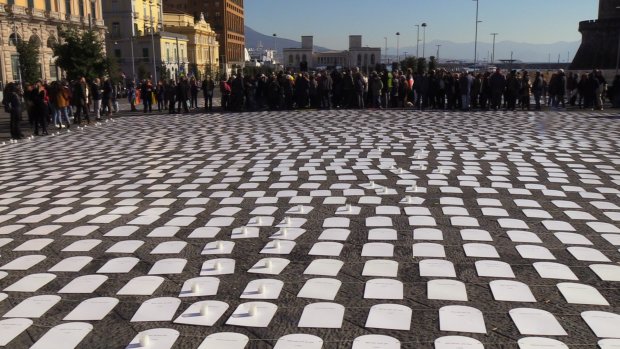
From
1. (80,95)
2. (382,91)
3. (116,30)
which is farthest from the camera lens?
(116,30)

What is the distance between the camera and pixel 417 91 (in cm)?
2427

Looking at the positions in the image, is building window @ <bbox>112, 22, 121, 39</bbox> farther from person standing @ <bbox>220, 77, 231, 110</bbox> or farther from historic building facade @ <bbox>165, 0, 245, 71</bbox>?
person standing @ <bbox>220, 77, 231, 110</bbox>

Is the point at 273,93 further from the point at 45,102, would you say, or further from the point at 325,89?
the point at 45,102

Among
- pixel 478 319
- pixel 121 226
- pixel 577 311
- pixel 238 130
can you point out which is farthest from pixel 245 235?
pixel 238 130

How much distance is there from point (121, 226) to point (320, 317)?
3887 millimetres

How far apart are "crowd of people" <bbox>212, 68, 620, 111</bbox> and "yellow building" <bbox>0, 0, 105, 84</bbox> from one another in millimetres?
29326

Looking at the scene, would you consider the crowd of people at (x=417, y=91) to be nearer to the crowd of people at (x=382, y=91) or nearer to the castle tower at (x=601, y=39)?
the crowd of people at (x=382, y=91)

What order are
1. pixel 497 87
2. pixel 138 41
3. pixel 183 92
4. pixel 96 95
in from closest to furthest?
1. pixel 96 95
2. pixel 497 87
3. pixel 183 92
4. pixel 138 41

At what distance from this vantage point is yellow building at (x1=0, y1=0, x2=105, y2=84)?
5419cm

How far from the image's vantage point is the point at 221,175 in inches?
421

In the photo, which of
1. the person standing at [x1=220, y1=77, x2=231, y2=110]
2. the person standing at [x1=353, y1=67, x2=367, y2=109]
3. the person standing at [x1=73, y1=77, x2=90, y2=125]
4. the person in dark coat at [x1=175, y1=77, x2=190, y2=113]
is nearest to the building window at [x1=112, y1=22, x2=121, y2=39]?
the person standing at [x1=220, y1=77, x2=231, y2=110]

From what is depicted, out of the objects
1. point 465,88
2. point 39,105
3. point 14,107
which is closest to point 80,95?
point 39,105

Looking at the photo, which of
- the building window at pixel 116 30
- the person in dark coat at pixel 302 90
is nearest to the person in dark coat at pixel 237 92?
the person in dark coat at pixel 302 90

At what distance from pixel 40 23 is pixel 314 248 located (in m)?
63.7
